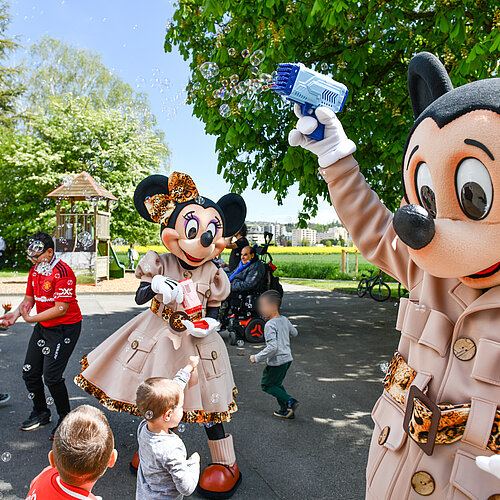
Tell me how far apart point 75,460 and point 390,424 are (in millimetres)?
1140

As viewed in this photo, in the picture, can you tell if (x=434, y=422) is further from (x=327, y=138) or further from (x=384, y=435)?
(x=327, y=138)

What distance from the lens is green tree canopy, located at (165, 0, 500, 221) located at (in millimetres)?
4770

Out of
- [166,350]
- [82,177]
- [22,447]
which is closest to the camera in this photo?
[166,350]

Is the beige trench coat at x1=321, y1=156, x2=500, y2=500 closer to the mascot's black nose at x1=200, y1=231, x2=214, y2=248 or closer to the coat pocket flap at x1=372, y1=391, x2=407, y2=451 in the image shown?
the coat pocket flap at x1=372, y1=391, x2=407, y2=451

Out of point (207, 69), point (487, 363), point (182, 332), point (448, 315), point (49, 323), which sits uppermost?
point (207, 69)

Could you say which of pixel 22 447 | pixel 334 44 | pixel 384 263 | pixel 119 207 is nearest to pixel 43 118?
pixel 119 207

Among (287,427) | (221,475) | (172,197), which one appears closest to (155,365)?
(221,475)

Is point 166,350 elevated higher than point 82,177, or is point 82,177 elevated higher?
point 82,177

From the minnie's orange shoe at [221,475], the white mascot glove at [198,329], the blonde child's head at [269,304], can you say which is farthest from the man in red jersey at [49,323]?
the blonde child's head at [269,304]

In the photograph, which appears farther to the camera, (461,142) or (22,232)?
(22,232)

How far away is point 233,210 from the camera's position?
4.02 meters

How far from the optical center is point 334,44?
5832mm

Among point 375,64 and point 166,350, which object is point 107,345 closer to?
point 166,350

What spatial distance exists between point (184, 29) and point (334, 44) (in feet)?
7.80
